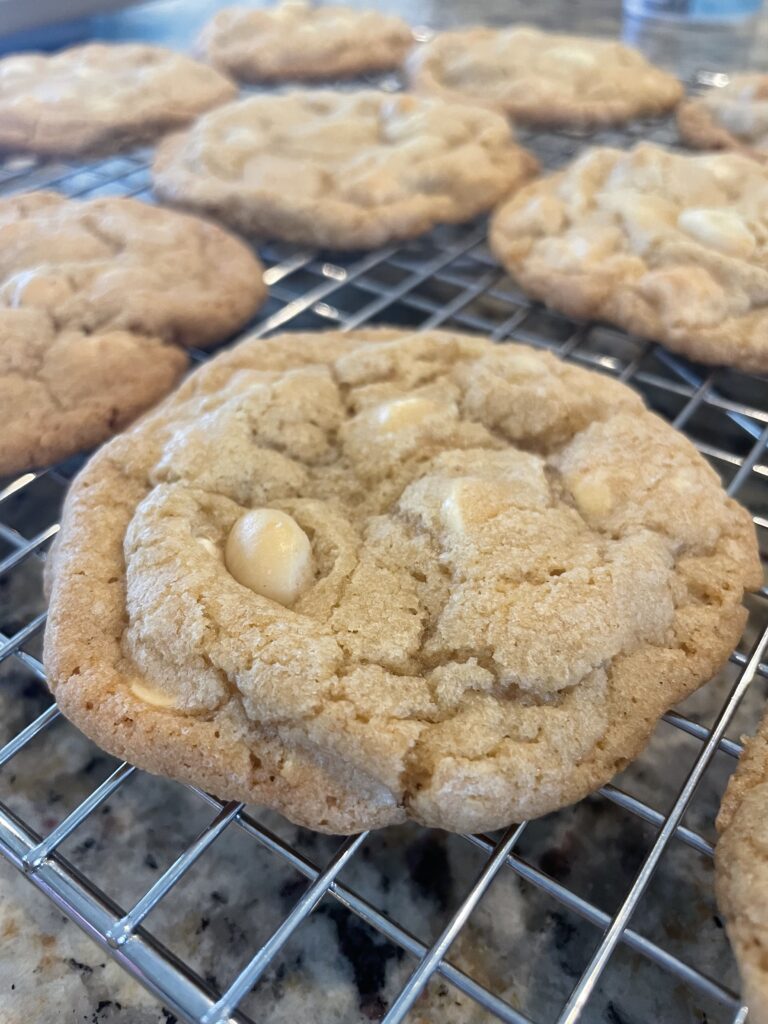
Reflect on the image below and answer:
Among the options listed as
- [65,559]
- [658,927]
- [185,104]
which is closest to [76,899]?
[65,559]

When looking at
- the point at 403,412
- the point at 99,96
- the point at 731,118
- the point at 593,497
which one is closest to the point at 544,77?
the point at 731,118

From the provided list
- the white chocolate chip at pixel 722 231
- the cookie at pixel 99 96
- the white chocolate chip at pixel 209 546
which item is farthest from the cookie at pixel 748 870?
the cookie at pixel 99 96

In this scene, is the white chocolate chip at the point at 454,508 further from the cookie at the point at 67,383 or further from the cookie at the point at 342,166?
the cookie at the point at 342,166

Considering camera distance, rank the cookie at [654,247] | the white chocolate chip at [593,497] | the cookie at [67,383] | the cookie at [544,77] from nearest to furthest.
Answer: the white chocolate chip at [593,497] → the cookie at [67,383] → the cookie at [654,247] → the cookie at [544,77]

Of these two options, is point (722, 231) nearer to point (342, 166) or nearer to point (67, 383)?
point (342, 166)

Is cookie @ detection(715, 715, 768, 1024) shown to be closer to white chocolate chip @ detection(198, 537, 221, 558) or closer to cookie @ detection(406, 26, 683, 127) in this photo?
white chocolate chip @ detection(198, 537, 221, 558)
